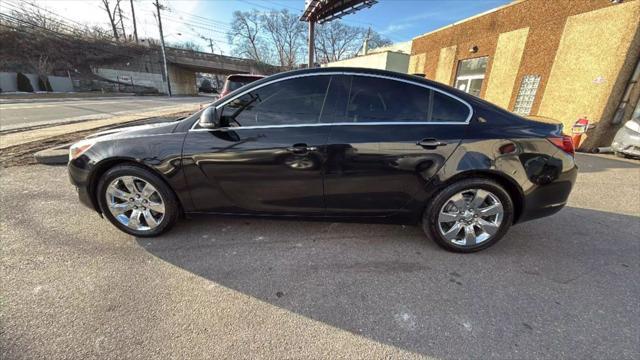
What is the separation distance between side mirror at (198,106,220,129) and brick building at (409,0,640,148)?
222 inches

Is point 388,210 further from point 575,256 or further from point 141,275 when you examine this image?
point 141,275

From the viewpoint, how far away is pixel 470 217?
8.41 feet

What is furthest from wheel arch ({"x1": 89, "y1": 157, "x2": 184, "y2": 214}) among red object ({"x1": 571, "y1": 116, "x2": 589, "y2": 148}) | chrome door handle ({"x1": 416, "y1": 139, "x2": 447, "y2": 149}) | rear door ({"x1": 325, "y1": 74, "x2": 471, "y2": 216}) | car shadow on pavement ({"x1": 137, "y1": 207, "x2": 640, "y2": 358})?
red object ({"x1": 571, "y1": 116, "x2": 589, "y2": 148})

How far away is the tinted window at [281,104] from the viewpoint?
2443 mm

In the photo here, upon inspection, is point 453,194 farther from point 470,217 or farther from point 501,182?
point 501,182

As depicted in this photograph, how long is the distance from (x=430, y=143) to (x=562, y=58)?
888 centimetres

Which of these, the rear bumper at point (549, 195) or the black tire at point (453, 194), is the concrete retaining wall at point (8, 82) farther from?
the rear bumper at point (549, 195)

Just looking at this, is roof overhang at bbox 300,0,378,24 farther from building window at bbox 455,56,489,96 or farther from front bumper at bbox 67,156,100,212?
front bumper at bbox 67,156,100,212

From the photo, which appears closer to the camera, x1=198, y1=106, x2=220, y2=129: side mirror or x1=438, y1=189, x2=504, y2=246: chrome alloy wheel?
x1=198, y1=106, x2=220, y2=129: side mirror

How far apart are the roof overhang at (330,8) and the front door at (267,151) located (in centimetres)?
1435

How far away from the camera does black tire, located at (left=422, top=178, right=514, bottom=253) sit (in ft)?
8.09

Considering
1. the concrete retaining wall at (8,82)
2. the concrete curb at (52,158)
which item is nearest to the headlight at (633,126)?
the concrete curb at (52,158)

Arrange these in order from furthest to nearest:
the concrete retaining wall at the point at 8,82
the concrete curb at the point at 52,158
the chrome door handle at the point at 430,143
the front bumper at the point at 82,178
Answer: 1. the concrete retaining wall at the point at 8,82
2. the concrete curb at the point at 52,158
3. the front bumper at the point at 82,178
4. the chrome door handle at the point at 430,143

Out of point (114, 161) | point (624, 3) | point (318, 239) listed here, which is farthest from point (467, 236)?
point (624, 3)
